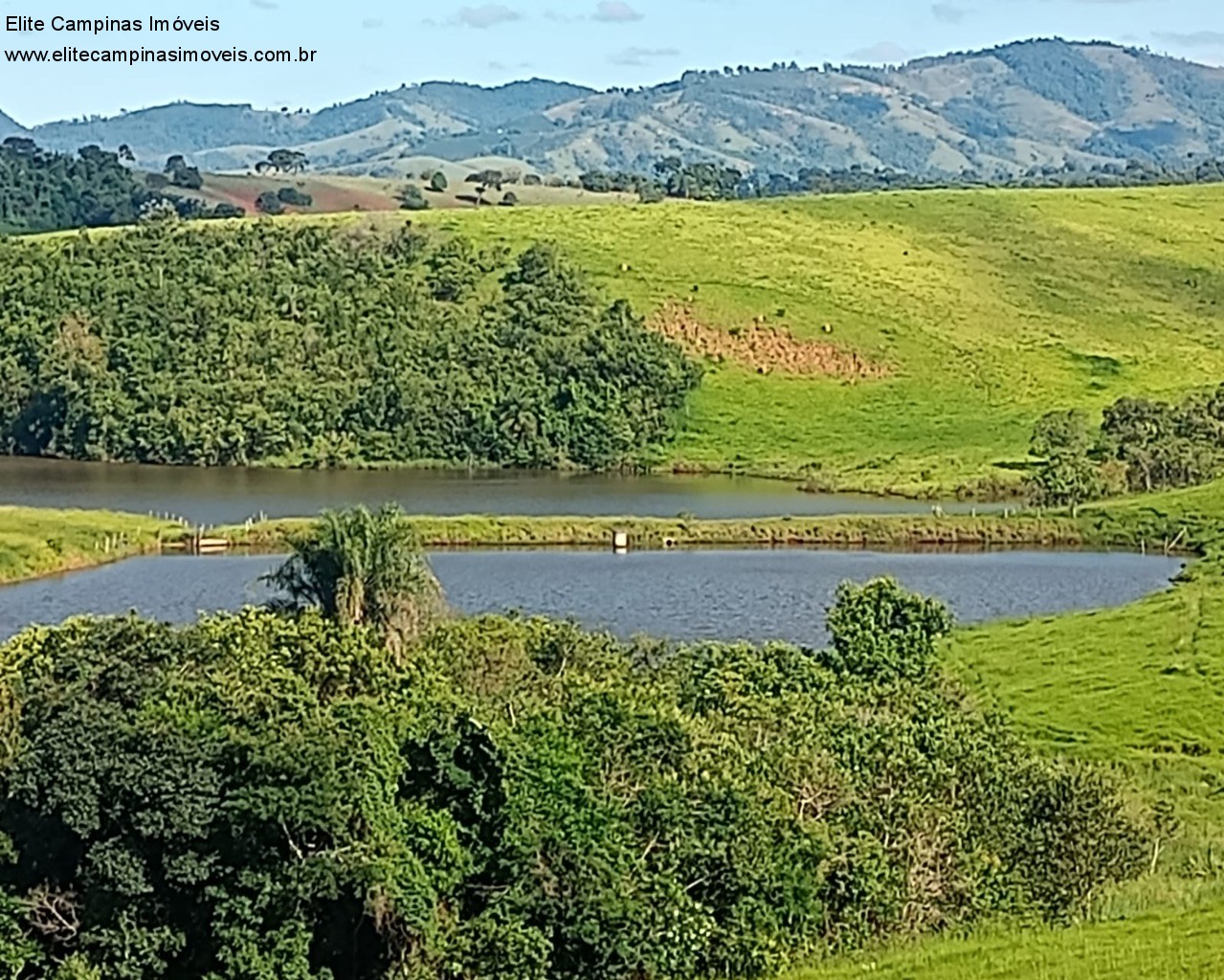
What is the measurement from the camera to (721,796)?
31812mm

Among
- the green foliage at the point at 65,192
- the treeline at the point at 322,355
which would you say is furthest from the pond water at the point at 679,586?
the green foliage at the point at 65,192

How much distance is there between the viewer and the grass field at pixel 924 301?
115 meters

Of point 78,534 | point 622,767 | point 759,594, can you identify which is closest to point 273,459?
point 78,534

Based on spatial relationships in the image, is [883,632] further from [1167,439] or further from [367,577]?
[1167,439]

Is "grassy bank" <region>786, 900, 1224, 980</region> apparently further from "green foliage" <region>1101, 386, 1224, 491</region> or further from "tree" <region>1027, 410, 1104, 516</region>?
"green foliage" <region>1101, 386, 1224, 491</region>

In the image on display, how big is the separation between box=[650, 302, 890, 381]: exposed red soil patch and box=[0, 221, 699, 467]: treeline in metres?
2.54

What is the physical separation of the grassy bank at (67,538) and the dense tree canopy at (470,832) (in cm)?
4451

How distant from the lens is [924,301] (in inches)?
5241

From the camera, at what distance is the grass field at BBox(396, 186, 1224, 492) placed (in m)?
115

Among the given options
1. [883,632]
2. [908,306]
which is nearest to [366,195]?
[908,306]

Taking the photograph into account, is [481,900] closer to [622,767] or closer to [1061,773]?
[622,767]

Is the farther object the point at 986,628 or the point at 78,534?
the point at 78,534

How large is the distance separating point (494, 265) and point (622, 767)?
106 meters

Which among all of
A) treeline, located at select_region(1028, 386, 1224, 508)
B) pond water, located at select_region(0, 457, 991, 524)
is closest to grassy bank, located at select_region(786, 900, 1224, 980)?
pond water, located at select_region(0, 457, 991, 524)
